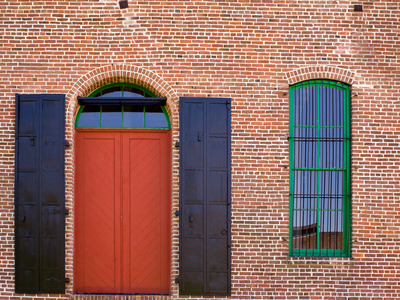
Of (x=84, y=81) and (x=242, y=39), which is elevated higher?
(x=242, y=39)

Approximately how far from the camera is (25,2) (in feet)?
27.5

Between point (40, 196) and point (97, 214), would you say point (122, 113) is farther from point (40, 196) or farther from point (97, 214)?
point (40, 196)

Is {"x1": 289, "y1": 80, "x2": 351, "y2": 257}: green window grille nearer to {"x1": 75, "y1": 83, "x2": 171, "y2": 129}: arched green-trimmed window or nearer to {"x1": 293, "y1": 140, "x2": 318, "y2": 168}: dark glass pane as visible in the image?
{"x1": 293, "y1": 140, "x2": 318, "y2": 168}: dark glass pane

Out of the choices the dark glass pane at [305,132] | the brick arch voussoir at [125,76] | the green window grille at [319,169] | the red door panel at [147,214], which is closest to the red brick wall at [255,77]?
the brick arch voussoir at [125,76]

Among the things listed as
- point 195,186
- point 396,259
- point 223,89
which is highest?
point 223,89

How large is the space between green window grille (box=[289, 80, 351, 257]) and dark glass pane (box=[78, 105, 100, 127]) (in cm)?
332

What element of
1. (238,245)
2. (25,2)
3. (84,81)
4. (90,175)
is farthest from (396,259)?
(25,2)

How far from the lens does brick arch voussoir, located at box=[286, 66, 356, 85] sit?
837 cm

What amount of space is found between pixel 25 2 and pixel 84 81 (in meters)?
1.68

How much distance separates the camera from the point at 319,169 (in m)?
8.38

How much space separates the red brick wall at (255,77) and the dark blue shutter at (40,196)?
0.19 meters

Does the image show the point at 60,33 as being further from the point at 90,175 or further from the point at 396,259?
the point at 396,259

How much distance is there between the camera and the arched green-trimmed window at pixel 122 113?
28.1 ft

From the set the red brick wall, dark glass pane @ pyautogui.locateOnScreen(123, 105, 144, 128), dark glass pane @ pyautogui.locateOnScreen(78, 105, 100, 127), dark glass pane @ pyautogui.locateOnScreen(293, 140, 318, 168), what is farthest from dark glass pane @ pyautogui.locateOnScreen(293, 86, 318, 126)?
dark glass pane @ pyautogui.locateOnScreen(78, 105, 100, 127)
